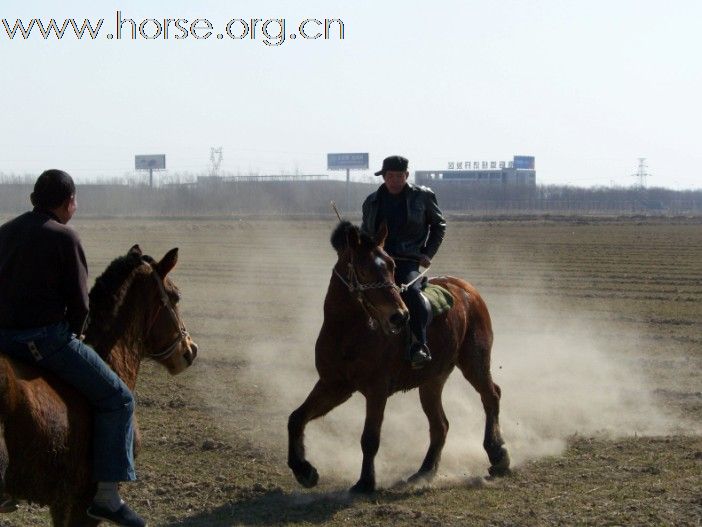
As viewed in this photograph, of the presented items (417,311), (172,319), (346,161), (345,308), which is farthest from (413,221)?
(346,161)

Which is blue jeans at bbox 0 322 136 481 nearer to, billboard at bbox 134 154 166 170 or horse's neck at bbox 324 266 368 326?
horse's neck at bbox 324 266 368 326

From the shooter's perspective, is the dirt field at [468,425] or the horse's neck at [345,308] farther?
the horse's neck at [345,308]

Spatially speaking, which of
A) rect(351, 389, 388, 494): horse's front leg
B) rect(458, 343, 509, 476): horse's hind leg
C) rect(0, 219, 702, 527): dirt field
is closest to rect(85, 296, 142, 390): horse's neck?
rect(0, 219, 702, 527): dirt field

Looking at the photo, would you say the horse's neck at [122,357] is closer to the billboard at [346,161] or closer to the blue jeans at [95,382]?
the blue jeans at [95,382]

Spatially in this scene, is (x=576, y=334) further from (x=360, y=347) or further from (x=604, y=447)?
(x=360, y=347)

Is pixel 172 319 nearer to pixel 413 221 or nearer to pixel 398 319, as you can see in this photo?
pixel 398 319

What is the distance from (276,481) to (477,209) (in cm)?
11537

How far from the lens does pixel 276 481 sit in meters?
9.12

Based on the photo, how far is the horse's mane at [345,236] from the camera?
8641mm

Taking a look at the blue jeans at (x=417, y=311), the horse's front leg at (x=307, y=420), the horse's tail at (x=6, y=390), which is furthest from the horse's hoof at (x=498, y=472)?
the horse's tail at (x=6, y=390)

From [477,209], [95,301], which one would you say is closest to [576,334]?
[95,301]

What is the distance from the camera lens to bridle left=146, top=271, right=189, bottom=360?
6.54 metres

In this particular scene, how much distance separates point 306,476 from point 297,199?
10047 cm

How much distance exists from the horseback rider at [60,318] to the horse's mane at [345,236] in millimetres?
3022
